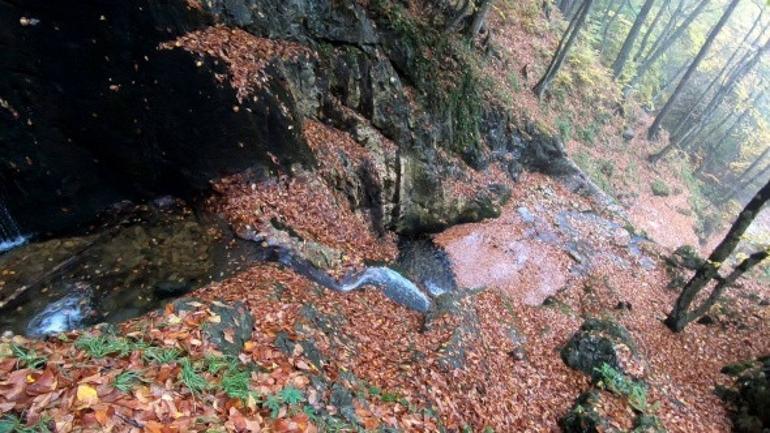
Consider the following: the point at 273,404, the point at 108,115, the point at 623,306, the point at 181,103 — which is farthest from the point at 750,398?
the point at 108,115

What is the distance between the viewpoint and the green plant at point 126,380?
3727 mm

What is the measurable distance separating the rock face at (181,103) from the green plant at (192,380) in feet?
16.3

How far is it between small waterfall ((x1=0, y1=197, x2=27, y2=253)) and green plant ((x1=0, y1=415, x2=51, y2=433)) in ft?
17.6

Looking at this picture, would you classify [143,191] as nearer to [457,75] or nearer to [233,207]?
[233,207]

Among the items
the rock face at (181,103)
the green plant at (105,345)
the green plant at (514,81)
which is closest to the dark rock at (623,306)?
the rock face at (181,103)

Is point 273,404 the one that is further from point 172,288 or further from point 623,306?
point 623,306

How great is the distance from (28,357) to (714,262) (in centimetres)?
1238

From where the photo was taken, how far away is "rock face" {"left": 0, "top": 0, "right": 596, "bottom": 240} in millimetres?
7020

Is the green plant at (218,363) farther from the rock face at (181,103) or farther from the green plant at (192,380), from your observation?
the rock face at (181,103)

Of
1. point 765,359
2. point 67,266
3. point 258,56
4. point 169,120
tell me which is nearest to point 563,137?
point 765,359

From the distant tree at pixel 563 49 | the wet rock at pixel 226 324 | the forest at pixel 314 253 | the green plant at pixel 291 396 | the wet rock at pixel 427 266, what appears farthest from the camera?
the distant tree at pixel 563 49

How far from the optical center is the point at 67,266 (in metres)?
6.77

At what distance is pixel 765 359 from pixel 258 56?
13.2 m

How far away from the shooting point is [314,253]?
848cm
